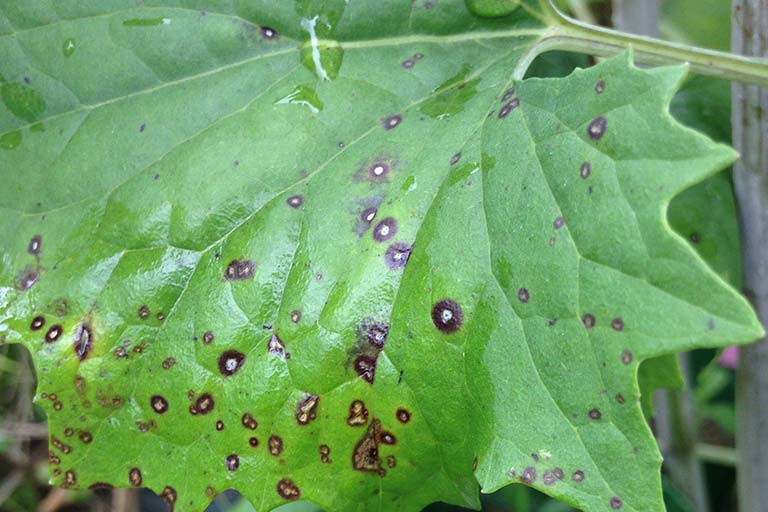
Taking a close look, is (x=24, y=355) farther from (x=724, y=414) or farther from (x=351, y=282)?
(x=724, y=414)

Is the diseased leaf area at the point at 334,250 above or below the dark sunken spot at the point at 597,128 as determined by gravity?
below

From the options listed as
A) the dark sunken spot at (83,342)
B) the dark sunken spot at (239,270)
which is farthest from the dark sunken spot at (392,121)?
the dark sunken spot at (83,342)

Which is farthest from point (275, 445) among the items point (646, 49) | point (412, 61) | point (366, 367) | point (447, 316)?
point (646, 49)

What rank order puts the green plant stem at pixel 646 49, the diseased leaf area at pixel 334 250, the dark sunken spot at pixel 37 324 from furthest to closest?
the dark sunken spot at pixel 37 324 → the green plant stem at pixel 646 49 → the diseased leaf area at pixel 334 250

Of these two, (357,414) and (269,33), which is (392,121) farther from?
(357,414)

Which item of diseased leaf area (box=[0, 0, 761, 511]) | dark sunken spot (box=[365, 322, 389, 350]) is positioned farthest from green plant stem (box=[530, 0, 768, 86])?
dark sunken spot (box=[365, 322, 389, 350])

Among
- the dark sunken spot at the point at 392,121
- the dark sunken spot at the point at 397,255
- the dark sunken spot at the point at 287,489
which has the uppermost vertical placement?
the dark sunken spot at the point at 392,121

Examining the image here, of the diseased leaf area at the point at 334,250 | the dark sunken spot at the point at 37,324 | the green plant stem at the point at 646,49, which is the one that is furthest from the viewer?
the dark sunken spot at the point at 37,324

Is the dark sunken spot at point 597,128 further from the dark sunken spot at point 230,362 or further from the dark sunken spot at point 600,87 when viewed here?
the dark sunken spot at point 230,362

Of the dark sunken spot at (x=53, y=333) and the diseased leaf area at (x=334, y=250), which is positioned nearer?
the diseased leaf area at (x=334, y=250)
